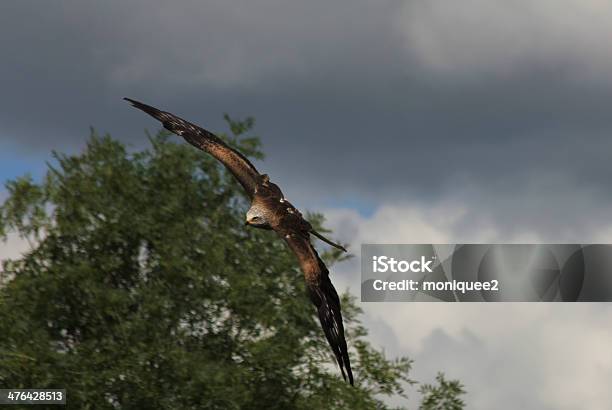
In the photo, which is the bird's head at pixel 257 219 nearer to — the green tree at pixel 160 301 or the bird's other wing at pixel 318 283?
the bird's other wing at pixel 318 283

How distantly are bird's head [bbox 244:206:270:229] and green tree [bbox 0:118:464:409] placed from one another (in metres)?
13.8

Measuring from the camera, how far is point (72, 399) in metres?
25.6

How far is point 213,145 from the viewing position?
581 inches

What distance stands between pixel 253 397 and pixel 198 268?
329cm

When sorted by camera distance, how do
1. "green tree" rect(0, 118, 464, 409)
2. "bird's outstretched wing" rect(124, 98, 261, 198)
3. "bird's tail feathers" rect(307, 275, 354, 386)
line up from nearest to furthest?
"bird's tail feathers" rect(307, 275, 354, 386) < "bird's outstretched wing" rect(124, 98, 261, 198) < "green tree" rect(0, 118, 464, 409)

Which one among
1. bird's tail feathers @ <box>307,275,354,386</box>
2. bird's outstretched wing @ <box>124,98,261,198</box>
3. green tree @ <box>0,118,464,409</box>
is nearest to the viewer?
bird's tail feathers @ <box>307,275,354,386</box>

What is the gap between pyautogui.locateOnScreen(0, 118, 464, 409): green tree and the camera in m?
25.8

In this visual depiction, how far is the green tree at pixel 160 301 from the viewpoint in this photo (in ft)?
84.7

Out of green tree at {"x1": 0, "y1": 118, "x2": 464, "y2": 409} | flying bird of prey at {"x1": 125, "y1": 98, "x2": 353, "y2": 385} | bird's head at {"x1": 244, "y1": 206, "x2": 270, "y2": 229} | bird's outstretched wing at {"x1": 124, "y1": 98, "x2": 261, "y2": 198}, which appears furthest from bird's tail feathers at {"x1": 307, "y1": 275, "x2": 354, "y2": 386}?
green tree at {"x1": 0, "y1": 118, "x2": 464, "y2": 409}

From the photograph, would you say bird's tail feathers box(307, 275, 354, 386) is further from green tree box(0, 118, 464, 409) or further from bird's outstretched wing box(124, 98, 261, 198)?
green tree box(0, 118, 464, 409)

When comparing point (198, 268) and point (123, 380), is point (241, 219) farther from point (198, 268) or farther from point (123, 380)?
point (123, 380)

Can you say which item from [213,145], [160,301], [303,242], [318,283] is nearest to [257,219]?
[303,242]

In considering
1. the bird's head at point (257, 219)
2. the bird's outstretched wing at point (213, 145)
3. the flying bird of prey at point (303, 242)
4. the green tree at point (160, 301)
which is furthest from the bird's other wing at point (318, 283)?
the green tree at point (160, 301)

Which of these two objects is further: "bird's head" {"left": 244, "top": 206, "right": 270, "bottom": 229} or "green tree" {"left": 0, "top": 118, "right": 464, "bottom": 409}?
"green tree" {"left": 0, "top": 118, "right": 464, "bottom": 409}
